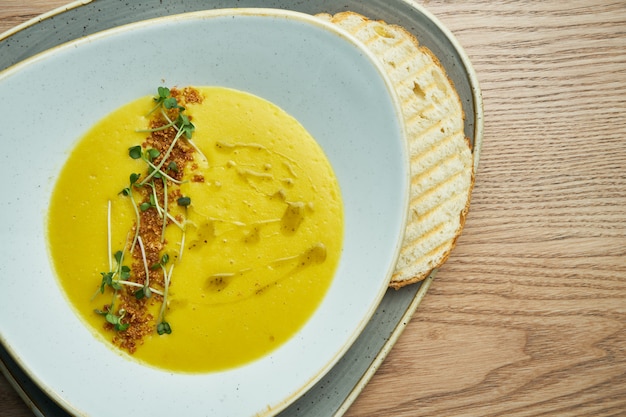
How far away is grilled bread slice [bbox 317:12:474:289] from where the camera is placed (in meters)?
2.16

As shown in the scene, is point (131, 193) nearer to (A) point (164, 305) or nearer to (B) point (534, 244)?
(A) point (164, 305)

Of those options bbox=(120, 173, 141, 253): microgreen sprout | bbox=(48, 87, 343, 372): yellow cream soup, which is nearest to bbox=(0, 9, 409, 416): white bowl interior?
bbox=(48, 87, 343, 372): yellow cream soup

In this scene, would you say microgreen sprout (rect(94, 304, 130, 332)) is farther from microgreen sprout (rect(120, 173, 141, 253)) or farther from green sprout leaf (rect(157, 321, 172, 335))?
microgreen sprout (rect(120, 173, 141, 253))

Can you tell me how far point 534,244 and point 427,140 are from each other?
64cm

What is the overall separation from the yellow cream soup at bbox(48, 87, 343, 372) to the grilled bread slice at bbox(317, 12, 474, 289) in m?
0.31

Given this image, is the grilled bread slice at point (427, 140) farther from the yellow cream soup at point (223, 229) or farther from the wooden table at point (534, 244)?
the yellow cream soup at point (223, 229)

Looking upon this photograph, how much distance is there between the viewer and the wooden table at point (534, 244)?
2.29 meters

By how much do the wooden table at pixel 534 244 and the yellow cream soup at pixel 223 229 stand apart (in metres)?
0.52

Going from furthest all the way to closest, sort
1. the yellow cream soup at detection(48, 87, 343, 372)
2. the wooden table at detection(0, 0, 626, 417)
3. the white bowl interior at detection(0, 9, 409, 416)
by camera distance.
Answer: the wooden table at detection(0, 0, 626, 417)
the yellow cream soup at detection(48, 87, 343, 372)
the white bowl interior at detection(0, 9, 409, 416)

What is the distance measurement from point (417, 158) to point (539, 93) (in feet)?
2.07

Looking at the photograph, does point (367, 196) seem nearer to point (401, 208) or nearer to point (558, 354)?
point (401, 208)

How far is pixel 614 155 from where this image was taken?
2.40m

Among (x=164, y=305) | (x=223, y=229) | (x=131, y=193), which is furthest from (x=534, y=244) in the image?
(x=131, y=193)

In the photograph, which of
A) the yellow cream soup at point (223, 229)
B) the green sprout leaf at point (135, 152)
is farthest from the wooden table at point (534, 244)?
the green sprout leaf at point (135, 152)
